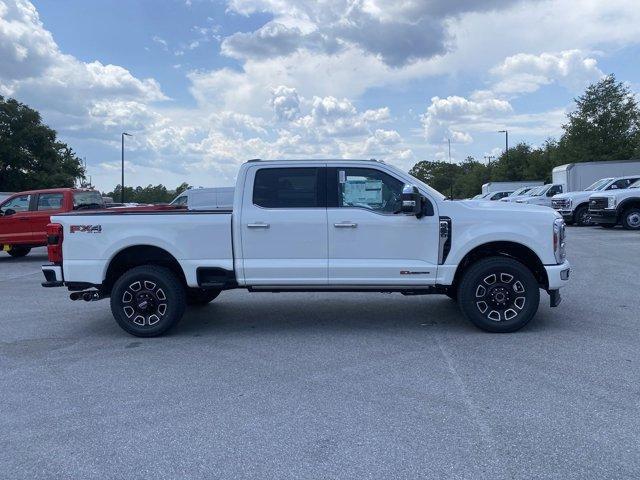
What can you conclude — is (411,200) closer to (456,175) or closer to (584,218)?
(584,218)

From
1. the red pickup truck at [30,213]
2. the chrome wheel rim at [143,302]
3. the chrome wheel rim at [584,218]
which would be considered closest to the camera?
the chrome wheel rim at [143,302]

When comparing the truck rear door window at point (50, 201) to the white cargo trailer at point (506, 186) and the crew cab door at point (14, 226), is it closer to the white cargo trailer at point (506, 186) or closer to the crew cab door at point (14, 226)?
the crew cab door at point (14, 226)

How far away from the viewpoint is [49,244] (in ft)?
23.0

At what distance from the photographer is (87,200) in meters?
16.5

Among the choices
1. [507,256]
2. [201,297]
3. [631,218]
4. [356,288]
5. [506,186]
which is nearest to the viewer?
[356,288]

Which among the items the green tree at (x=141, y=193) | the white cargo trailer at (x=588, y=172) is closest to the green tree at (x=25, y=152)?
the green tree at (x=141, y=193)

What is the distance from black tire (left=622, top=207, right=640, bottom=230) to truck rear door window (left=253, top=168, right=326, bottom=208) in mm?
17277

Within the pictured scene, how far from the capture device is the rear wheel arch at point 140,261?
23.4 ft

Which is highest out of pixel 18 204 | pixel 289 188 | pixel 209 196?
pixel 209 196

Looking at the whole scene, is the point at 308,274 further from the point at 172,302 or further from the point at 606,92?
the point at 606,92

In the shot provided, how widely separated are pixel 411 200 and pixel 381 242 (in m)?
0.59

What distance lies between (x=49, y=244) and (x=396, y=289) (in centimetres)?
399

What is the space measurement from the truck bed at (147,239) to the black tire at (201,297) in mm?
1223

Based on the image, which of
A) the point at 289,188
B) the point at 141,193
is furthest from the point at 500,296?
the point at 141,193
